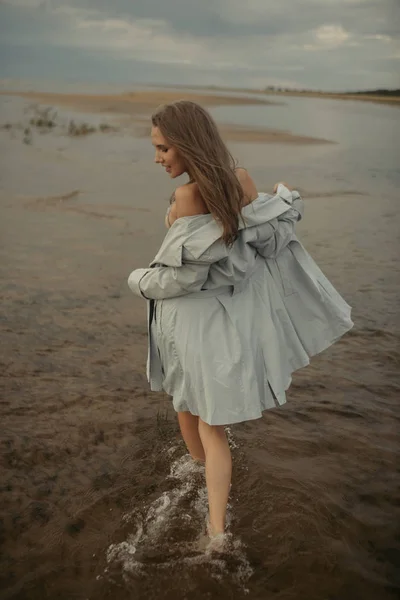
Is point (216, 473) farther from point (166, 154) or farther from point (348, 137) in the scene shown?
point (348, 137)

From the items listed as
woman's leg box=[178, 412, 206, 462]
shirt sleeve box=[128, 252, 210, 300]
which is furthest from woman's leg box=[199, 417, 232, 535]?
shirt sleeve box=[128, 252, 210, 300]

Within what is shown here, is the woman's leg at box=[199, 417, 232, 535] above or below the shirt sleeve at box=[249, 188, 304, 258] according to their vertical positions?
below

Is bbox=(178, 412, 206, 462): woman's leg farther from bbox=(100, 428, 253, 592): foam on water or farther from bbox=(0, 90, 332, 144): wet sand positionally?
bbox=(0, 90, 332, 144): wet sand

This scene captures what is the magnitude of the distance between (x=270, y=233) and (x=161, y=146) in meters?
0.53

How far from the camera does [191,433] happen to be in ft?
10.3

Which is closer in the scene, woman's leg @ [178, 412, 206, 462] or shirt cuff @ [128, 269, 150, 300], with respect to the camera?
shirt cuff @ [128, 269, 150, 300]

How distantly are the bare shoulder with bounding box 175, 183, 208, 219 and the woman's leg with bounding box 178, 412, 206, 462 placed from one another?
3.17ft

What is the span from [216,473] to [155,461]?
72cm

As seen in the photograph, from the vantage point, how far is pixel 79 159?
12.6m

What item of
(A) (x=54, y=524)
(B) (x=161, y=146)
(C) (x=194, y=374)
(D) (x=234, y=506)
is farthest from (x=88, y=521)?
(B) (x=161, y=146)

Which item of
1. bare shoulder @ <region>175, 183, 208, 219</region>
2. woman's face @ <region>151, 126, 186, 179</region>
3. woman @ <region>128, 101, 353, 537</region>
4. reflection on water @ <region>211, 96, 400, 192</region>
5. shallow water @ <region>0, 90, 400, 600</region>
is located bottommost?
reflection on water @ <region>211, 96, 400, 192</region>

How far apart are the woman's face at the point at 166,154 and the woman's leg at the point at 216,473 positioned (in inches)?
40.4

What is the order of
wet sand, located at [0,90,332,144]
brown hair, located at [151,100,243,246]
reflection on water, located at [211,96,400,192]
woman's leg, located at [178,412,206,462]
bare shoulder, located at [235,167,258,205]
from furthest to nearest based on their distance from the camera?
wet sand, located at [0,90,332,144] < reflection on water, located at [211,96,400,192] < woman's leg, located at [178,412,206,462] < bare shoulder, located at [235,167,258,205] < brown hair, located at [151,100,243,246]

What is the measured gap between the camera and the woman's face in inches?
96.9
